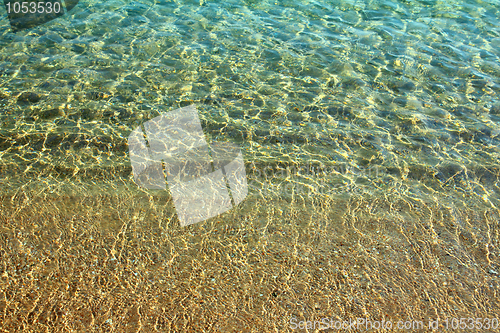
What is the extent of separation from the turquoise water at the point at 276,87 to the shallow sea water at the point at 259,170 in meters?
0.03

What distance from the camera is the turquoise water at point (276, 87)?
15.2 ft

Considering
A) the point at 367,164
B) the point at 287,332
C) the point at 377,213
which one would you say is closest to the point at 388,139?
the point at 367,164

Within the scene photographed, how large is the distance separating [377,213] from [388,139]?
1.41m

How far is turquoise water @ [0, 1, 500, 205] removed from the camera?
464 centimetres

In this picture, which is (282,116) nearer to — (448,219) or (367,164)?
(367,164)

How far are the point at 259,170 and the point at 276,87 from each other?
6.10 feet

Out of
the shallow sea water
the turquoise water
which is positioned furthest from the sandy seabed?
the turquoise water

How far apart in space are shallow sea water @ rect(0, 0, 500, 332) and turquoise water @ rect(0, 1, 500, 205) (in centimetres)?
3
